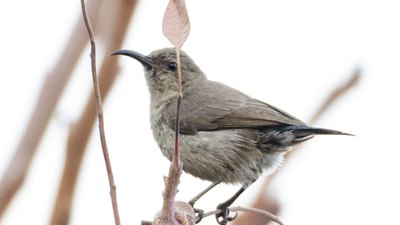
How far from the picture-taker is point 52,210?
230 cm

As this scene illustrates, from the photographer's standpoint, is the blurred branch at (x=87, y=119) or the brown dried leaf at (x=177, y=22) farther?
the blurred branch at (x=87, y=119)

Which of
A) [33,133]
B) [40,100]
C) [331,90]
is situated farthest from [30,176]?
[331,90]

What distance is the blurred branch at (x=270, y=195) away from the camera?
284 cm

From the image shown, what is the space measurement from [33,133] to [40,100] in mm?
172

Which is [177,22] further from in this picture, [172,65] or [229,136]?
[172,65]

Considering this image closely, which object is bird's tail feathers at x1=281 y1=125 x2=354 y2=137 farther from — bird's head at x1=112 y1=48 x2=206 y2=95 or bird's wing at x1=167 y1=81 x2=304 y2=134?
bird's head at x1=112 y1=48 x2=206 y2=95

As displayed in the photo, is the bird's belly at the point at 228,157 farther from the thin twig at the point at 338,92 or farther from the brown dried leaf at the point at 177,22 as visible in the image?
the brown dried leaf at the point at 177,22

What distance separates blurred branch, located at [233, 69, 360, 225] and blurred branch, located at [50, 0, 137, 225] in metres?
0.83

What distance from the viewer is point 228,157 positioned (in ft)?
15.0

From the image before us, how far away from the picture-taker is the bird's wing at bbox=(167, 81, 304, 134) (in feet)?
15.2

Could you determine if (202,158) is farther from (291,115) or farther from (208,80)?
(208,80)

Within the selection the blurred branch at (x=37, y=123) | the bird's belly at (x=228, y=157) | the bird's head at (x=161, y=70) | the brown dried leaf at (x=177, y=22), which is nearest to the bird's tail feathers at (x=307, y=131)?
the bird's belly at (x=228, y=157)

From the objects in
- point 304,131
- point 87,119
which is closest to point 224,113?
point 304,131

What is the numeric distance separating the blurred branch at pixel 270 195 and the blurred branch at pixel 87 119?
83 centimetres
